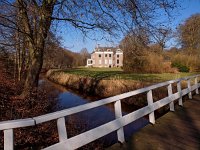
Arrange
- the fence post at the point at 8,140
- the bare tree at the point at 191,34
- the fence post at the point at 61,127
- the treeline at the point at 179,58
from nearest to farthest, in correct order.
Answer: the fence post at the point at 8,140 < the fence post at the point at 61,127 < the treeline at the point at 179,58 < the bare tree at the point at 191,34

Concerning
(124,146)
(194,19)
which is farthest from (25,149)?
(194,19)

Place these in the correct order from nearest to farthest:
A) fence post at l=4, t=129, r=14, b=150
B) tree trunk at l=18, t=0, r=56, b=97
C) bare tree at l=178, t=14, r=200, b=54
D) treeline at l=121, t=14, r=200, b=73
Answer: fence post at l=4, t=129, r=14, b=150 → tree trunk at l=18, t=0, r=56, b=97 → treeline at l=121, t=14, r=200, b=73 → bare tree at l=178, t=14, r=200, b=54

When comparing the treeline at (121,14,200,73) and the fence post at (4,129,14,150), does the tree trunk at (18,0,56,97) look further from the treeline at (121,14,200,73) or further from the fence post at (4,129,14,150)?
the treeline at (121,14,200,73)

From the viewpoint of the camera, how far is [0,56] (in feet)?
53.8

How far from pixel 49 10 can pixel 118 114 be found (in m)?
4.85

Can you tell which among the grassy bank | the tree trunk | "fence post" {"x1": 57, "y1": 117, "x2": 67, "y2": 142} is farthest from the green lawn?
"fence post" {"x1": 57, "y1": 117, "x2": 67, "y2": 142}

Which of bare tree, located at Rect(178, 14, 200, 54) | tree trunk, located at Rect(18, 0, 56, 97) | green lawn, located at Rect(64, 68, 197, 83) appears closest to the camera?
tree trunk, located at Rect(18, 0, 56, 97)

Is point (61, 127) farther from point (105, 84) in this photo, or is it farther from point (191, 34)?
point (191, 34)

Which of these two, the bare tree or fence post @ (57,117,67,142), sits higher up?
the bare tree

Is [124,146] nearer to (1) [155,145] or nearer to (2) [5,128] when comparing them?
(1) [155,145]

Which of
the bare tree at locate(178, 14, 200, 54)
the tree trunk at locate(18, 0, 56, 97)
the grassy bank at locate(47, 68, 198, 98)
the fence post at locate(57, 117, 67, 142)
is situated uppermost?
the bare tree at locate(178, 14, 200, 54)

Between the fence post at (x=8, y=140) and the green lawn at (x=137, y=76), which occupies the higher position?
the fence post at (x=8, y=140)

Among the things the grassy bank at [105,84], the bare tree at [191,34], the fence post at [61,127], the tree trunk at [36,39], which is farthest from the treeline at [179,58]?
the fence post at [61,127]

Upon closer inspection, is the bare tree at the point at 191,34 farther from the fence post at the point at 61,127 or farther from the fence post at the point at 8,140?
the fence post at the point at 8,140
